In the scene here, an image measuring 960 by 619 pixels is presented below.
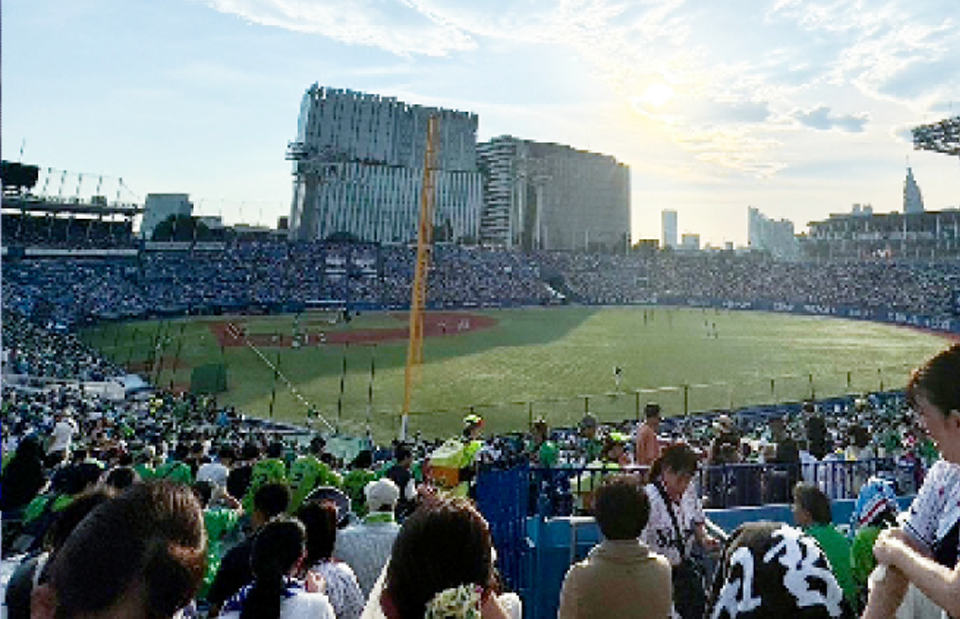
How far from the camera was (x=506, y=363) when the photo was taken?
39.9 meters

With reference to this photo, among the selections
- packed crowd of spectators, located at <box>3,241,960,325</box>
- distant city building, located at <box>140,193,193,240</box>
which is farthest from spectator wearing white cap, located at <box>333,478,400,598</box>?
distant city building, located at <box>140,193,193,240</box>

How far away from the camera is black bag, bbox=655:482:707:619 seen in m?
5.22

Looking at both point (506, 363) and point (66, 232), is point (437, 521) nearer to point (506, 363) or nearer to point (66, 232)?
point (506, 363)

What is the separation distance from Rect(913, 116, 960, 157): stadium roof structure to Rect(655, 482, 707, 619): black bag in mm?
71524

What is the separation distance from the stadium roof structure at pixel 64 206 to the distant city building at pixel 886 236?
344 ft

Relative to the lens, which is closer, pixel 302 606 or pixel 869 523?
pixel 302 606

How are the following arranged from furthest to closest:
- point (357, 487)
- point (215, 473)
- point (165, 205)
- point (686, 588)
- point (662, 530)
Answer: point (165, 205)
point (215, 473)
point (357, 487)
point (662, 530)
point (686, 588)

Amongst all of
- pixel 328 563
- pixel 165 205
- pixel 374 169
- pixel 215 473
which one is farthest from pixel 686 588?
pixel 374 169

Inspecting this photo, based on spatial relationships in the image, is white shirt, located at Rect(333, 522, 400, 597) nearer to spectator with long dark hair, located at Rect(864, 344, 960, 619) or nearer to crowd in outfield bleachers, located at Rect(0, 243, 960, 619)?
crowd in outfield bleachers, located at Rect(0, 243, 960, 619)

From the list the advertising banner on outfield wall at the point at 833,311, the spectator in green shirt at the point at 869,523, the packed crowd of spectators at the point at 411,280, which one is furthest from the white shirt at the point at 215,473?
the advertising banner on outfield wall at the point at 833,311

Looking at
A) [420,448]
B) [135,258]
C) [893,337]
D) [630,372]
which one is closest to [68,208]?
[135,258]

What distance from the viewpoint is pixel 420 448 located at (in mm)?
18641

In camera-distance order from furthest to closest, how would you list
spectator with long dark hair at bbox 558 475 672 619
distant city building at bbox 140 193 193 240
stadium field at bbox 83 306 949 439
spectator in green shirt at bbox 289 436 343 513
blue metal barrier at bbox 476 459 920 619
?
distant city building at bbox 140 193 193 240, stadium field at bbox 83 306 949 439, spectator in green shirt at bbox 289 436 343 513, blue metal barrier at bbox 476 459 920 619, spectator with long dark hair at bbox 558 475 672 619

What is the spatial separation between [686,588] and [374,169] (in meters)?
150
